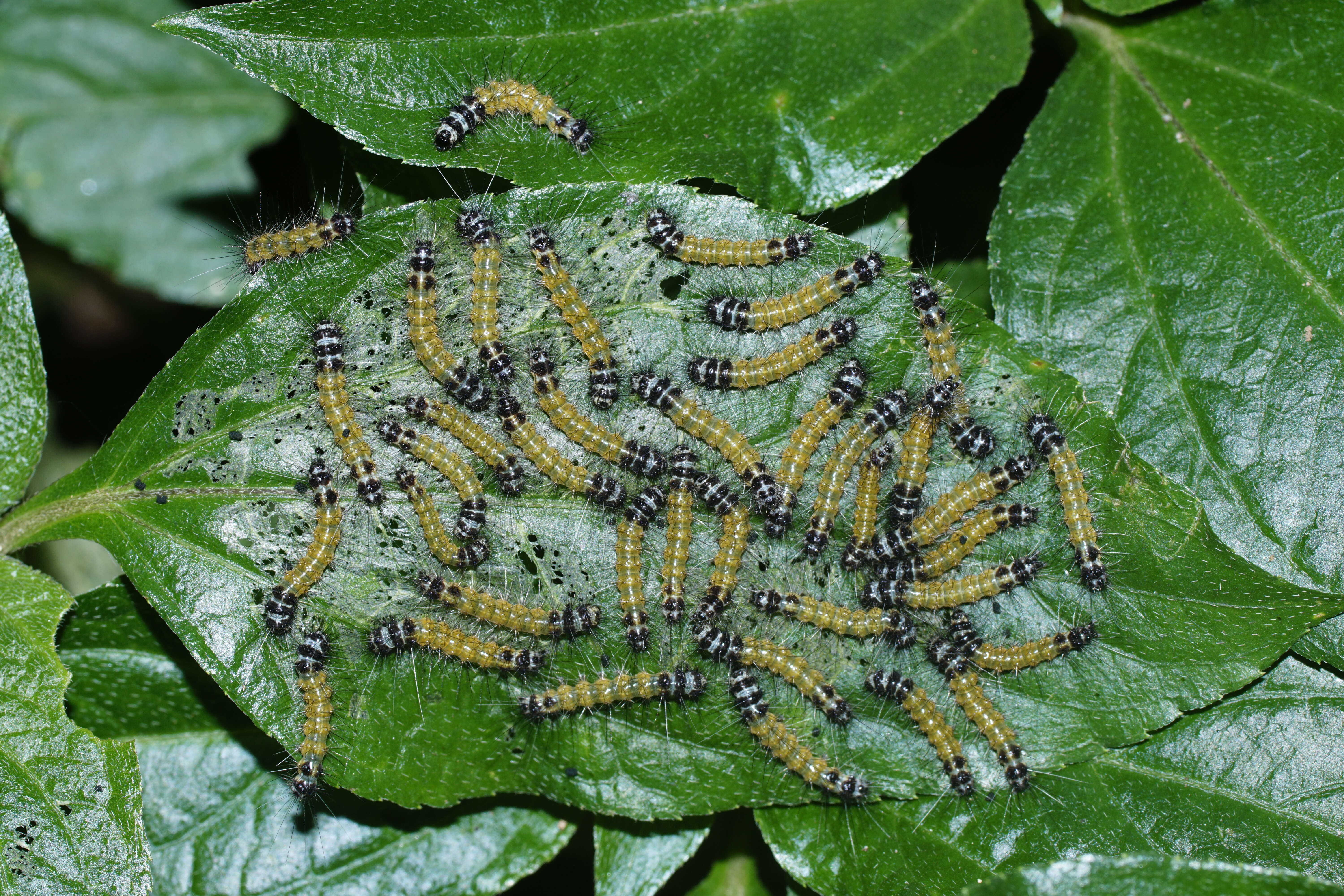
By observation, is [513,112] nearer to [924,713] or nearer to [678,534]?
[678,534]

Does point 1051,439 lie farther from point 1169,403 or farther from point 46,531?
point 46,531

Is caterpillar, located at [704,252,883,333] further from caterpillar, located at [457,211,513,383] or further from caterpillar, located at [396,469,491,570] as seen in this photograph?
caterpillar, located at [396,469,491,570]

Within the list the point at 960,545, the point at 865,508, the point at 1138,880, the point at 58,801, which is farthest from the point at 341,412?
the point at 1138,880

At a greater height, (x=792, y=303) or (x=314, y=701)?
(x=792, y=303)

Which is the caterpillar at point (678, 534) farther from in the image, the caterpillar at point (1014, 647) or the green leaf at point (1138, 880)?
the green leaf at point (1138, 880)

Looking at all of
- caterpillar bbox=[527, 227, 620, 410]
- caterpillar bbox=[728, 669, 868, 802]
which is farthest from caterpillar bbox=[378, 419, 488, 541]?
caterpillar bbox=[728, 669, 868, 802]

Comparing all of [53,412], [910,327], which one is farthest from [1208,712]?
[53,412]
